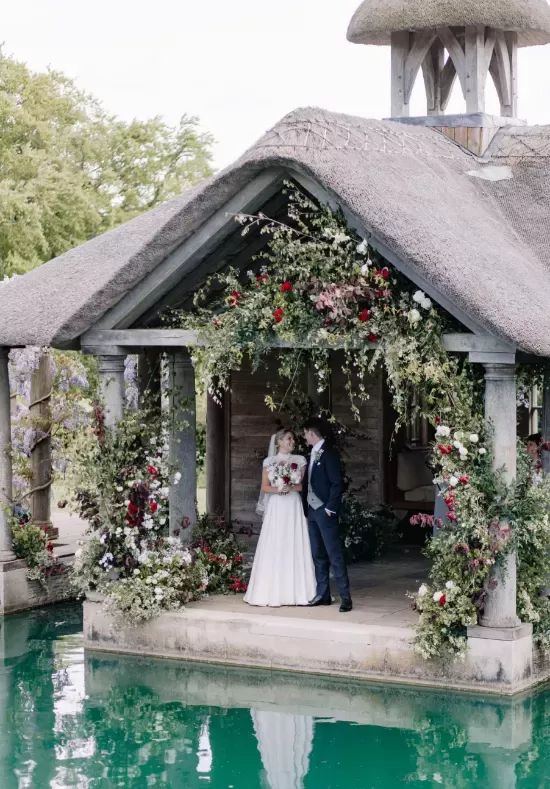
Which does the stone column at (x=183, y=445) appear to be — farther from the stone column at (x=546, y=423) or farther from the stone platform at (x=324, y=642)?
the stone column at (x=546, y=423)

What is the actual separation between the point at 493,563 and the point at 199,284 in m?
3.84

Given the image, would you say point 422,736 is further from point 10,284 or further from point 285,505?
point 10,284

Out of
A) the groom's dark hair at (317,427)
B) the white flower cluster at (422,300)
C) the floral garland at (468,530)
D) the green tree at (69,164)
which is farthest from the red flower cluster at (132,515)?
the green tree at (69,164)

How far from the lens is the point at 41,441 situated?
14688 mm

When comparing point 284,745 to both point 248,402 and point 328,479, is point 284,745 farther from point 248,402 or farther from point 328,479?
point 248,402

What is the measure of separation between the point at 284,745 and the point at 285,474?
11.1 feet

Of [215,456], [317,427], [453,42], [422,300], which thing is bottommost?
[215,456]

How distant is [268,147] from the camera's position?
10539 millimetres

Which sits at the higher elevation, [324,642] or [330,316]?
[330,316]

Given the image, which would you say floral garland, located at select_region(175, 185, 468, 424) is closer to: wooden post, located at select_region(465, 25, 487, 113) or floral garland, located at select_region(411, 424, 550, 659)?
floral garland, located at select_region(411, 424, 550, 659)

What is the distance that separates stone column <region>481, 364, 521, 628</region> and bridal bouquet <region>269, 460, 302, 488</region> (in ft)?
8.04

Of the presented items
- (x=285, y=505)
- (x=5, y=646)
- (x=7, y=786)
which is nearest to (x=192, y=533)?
(x=285, y=505)

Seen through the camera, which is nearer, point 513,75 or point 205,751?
point 205,751

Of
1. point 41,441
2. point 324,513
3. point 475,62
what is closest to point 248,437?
point 41,441
